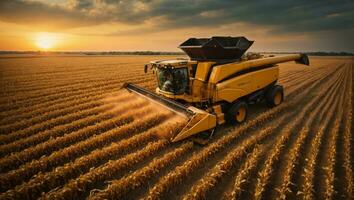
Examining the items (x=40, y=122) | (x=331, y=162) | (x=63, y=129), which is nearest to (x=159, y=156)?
(x=63, y=129)

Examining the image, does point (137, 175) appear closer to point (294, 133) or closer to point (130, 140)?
point (130, 140)

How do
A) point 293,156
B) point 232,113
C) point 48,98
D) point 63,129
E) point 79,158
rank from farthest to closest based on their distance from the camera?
point 48,98
point 232,113
point 63,129
point 293,156
point 79,158

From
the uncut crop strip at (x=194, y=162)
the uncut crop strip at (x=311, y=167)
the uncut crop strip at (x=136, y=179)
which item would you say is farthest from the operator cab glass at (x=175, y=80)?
the uncut crop strip at (x=311, y=167)

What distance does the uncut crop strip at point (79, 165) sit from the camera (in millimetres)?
4039

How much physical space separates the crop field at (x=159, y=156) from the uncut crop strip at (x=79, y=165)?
2cm

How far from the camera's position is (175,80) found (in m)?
6.91

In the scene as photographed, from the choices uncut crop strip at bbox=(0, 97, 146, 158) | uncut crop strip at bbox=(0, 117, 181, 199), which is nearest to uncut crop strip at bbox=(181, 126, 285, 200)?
uncut crop strip at bbox=(0, 117, 181, 199)

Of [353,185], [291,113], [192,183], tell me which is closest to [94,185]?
[192,183]

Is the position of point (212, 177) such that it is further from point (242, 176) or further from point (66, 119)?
point (66, 119)

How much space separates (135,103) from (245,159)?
4.73 m

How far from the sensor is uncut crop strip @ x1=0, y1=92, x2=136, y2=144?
6.15 meters

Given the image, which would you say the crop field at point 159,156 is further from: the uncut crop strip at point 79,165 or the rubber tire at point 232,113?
the rubber tire at point 232,113

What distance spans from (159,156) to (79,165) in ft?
5.81

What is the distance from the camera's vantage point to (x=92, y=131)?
6652mm
